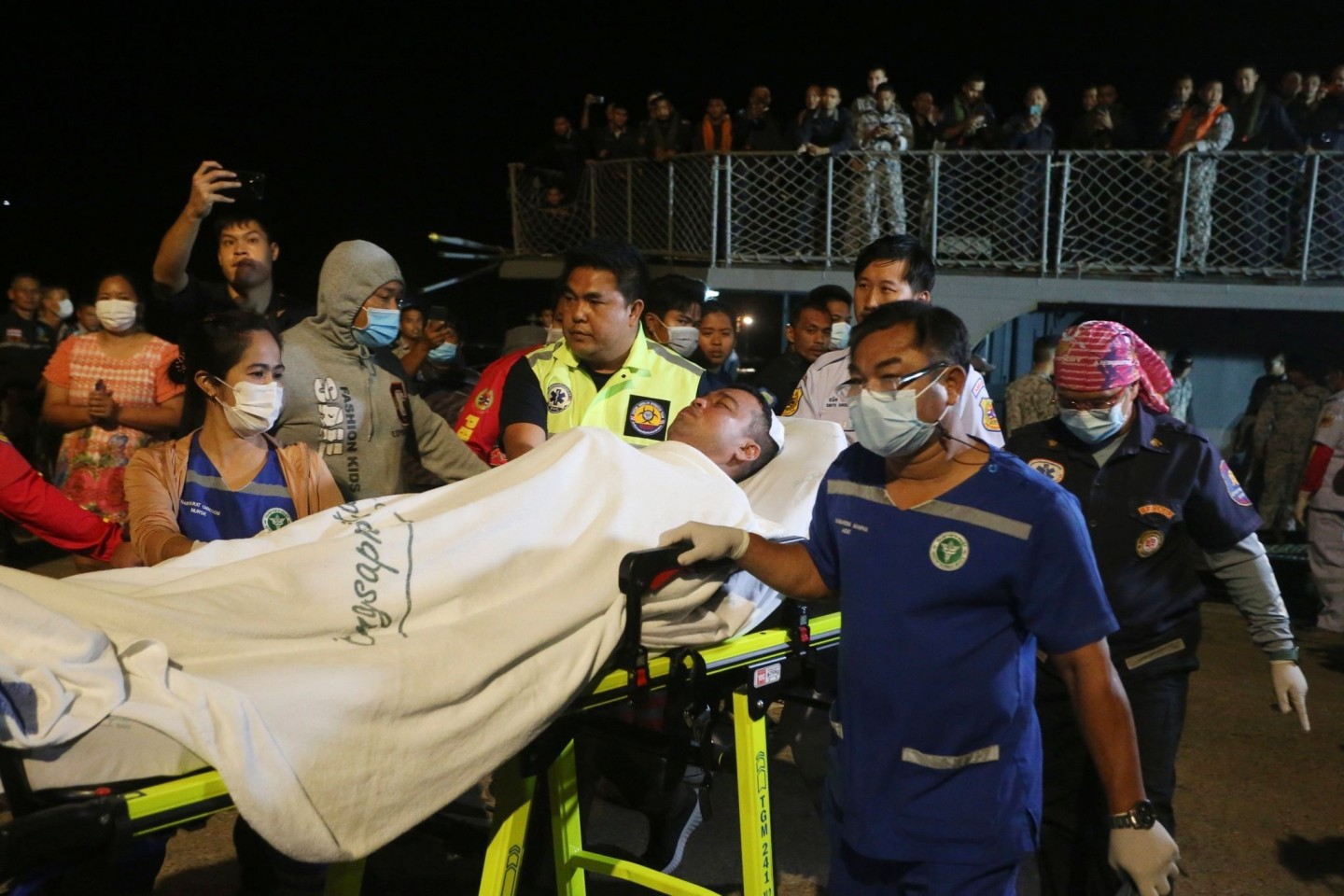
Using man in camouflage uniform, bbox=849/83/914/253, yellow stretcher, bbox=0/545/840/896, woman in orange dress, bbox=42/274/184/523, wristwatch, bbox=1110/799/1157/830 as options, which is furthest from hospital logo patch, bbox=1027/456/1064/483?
man in camouflage uniform, bbox=849/83/914/253

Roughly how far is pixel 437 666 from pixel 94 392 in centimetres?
258

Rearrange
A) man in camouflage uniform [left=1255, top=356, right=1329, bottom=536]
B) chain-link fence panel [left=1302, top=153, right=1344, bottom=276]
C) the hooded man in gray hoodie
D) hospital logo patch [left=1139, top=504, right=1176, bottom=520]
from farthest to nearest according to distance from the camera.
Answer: chain-link fence panel [left=1302, top=153, right=1344, bottom=276], man in camouflage uniform [left=1255, top=356, right=1329, bottom=536], the hooded man in gray hoodie, hospital logo patch [left=1139, top=504, right=1176, bottom=520]

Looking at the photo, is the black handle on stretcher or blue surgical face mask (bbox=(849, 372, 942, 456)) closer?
blue surgical face mask (bbox=(849, 372, 942, 456))

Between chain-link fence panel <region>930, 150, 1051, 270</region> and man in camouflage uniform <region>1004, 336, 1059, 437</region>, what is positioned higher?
chain-link fence panel <region>930, 150, 1051, 270</region>

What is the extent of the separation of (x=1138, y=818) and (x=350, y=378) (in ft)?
8.15

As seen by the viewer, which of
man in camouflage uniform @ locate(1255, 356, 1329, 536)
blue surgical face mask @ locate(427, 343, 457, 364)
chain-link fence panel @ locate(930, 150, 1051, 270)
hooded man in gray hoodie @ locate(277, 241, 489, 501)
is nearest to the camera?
hooded man in gray hoodie @ locate(277, 241, 489, 501)

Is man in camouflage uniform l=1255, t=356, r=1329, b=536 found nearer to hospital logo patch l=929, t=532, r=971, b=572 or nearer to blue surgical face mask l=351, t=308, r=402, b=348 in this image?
blue surgical face mask l=351, t=308, r=402, b=348

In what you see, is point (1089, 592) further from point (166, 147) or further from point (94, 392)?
point (166, 147)

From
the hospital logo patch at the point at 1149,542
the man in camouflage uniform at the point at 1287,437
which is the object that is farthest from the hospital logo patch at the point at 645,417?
the man in camouflage uniform at the point at 1287,437

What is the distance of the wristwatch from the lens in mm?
2090

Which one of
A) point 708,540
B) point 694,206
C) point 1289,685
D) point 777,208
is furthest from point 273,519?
point 694,206

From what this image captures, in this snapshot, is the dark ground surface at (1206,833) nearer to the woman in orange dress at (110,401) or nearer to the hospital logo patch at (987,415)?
the woman in orange dress at (110,401)

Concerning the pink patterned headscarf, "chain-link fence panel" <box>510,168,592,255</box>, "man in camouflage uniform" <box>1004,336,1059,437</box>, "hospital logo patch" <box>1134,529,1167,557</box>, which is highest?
"chain-link fence panel" <box>510,168,592,255</box>

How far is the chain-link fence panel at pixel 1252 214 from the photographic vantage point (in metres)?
8.94
